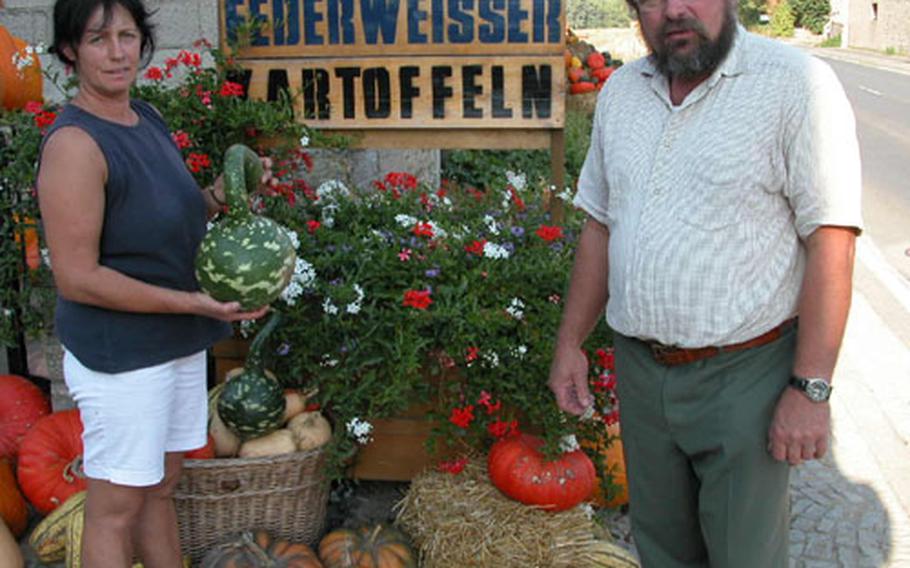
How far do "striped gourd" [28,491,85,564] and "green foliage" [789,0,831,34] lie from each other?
56671mm

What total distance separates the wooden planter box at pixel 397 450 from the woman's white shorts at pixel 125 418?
115 cm

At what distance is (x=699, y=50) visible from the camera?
207 cm

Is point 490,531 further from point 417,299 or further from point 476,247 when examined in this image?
point 476,247

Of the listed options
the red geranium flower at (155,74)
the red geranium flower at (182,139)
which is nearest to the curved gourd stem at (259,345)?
the red geranium flower at (182,139)

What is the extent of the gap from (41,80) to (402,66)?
2020 millimetres

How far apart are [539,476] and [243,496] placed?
107cm

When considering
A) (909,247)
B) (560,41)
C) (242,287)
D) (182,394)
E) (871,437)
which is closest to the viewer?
(242,287)

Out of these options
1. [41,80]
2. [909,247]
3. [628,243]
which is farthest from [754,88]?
[909,247]

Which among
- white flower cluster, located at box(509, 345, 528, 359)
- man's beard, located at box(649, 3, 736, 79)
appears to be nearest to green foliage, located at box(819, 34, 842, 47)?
white flower cluster, located at box(509, 345, 528, 359)

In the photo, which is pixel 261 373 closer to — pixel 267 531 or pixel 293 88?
pixel 267 531

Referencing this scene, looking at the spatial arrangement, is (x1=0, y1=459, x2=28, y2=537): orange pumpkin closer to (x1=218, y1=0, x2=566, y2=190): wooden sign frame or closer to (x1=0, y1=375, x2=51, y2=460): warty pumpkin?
(x1=0, y1=375, x2=51, y2=460): warty pumpkin

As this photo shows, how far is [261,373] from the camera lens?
3.28m

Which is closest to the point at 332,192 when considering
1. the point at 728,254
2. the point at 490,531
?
the point at 490,531

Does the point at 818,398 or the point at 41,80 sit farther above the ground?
the point at 41,80
